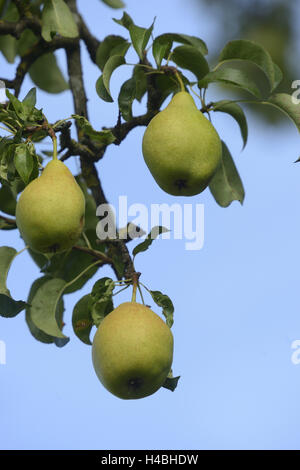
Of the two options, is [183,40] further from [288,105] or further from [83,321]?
[83,321]

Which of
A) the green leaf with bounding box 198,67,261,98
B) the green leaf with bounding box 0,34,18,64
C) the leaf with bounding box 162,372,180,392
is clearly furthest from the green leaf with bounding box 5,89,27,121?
the green leaf with bounding box 0,34,18,64

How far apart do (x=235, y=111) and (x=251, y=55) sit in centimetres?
15

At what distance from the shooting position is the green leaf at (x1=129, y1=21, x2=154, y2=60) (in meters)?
1.48

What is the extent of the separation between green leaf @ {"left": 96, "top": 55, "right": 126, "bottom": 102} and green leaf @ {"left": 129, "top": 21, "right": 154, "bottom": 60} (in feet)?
0.15

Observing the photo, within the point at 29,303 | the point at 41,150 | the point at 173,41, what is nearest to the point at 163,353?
the point at 29,303

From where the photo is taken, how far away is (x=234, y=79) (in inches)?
56.3

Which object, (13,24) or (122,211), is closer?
(122,211)

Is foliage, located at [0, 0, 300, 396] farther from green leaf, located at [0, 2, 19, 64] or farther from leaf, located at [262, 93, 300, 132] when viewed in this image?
green leaf, located at [0, 2, 19, 64]

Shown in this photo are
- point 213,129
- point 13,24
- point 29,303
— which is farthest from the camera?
point 13,24

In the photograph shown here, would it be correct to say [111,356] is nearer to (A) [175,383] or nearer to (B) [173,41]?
(A) [175,383]

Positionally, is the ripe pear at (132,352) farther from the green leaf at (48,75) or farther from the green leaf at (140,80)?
the green leaf at (48,75)
